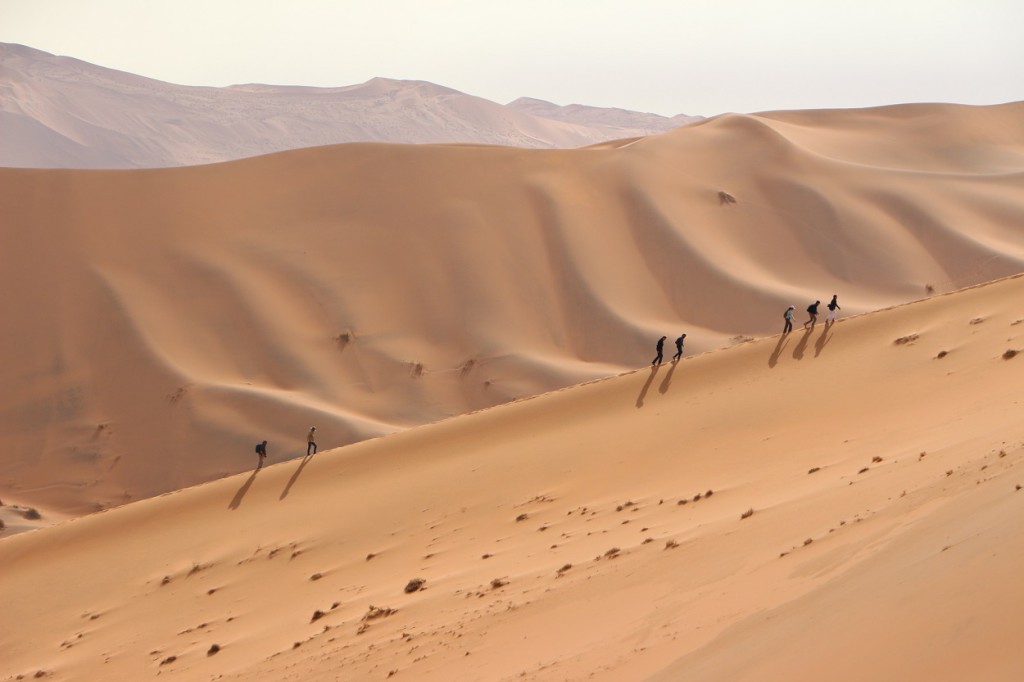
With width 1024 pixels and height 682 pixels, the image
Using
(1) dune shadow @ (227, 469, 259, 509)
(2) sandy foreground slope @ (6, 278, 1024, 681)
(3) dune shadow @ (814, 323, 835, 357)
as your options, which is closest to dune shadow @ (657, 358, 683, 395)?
(2) sandy foreground slope @ (6, 278, 1024, 681)

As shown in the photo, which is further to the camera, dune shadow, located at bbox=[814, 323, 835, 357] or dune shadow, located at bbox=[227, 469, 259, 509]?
dune shadow, located at bbox=[227, 469, 259, 509]

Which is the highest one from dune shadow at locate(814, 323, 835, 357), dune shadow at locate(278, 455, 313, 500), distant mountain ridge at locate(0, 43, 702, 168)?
distant mountain ridge at locate(0, 43, 702, 168)

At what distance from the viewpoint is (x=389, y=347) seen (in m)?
32.3

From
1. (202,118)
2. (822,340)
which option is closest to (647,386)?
(822,340)

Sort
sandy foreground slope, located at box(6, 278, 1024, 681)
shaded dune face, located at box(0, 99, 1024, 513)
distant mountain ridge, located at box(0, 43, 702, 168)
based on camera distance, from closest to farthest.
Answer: sandy foreground slope, located at box(6, 278, 1024, 681)
shaded dune face, located at box(0, 99, 1024, 513)
distant mountain ridge, located at box(0, 43, 702, 168)

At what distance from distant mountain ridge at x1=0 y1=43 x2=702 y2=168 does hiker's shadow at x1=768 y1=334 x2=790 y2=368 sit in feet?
387

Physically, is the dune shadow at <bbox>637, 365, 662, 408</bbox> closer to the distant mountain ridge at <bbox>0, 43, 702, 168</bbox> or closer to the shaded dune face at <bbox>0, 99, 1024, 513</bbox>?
the shaded dune face at <bbox>0, 99, 1024, 513</bbox>

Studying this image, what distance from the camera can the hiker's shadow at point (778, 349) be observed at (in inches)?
646

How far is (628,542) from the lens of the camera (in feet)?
34.8

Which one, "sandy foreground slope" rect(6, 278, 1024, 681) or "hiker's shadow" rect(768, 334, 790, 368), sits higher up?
"hiker's shadow" rect(768, 334, 790, 368)

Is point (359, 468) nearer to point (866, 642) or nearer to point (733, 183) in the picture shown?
point (866, 642)

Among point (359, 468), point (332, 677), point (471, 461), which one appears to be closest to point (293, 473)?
point (359, 468)

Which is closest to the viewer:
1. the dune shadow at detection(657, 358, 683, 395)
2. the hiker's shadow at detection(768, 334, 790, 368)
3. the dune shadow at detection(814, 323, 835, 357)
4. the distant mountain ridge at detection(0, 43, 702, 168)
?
the dune shadow at detection(814, 323, 835, 357)

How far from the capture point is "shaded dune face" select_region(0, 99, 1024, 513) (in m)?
29.3
